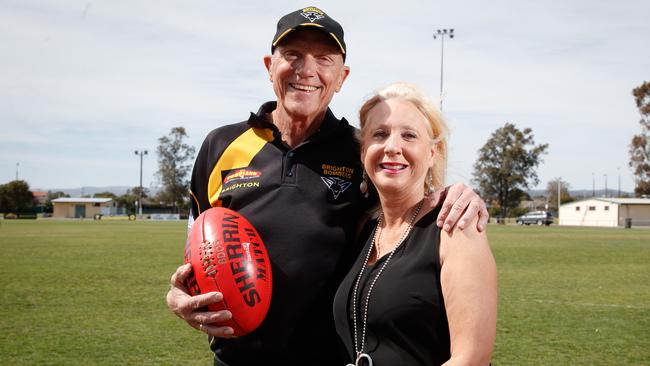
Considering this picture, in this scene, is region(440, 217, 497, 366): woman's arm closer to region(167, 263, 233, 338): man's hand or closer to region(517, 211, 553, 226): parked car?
region(167, 263, 233, 338): man's hand

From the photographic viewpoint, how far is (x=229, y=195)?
3131mm

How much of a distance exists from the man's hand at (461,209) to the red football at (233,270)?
87cm

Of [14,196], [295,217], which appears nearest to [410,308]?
[295,217]

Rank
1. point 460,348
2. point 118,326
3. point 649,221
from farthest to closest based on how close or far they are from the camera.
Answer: point 649,221, point 118,326, point 460,348

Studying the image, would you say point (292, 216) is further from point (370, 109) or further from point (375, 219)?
point (370, 109)

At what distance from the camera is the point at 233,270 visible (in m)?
2.74

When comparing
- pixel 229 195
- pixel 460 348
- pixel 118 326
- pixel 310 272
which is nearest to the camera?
pixel 460 348

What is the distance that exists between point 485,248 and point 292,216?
3.39 ft

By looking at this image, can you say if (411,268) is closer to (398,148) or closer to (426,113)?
(398,148)

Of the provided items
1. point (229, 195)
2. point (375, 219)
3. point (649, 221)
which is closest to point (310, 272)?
point (375, 219)

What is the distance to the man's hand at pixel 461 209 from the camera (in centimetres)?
235

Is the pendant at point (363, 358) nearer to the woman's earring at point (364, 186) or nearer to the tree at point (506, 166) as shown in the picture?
the woman's earring at point (364, 186)

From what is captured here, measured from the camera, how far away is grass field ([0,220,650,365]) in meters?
6.48

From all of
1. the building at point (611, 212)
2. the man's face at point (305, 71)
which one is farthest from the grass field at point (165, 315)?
the building at point (611, 212)
